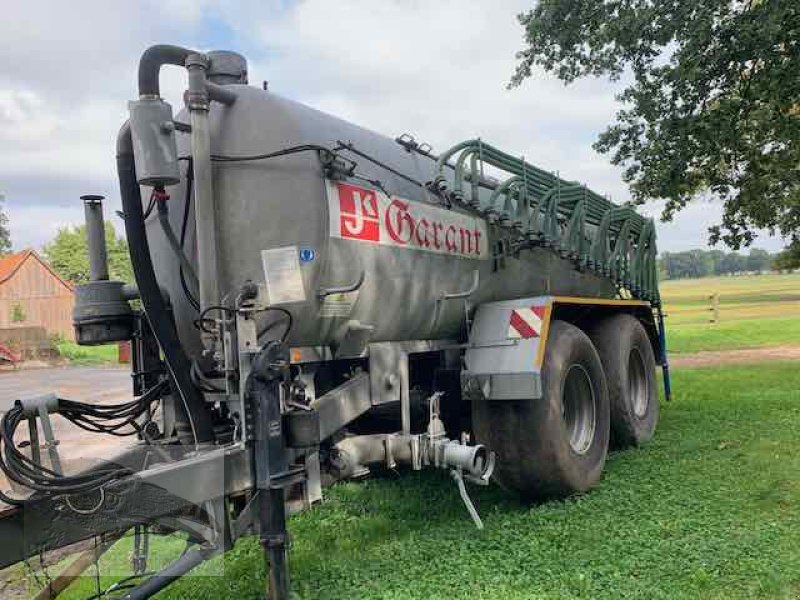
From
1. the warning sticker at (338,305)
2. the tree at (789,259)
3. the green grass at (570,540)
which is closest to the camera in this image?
the green grass at (570,540)

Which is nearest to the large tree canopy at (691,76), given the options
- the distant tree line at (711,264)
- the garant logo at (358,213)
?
the garant logo at (358,213)

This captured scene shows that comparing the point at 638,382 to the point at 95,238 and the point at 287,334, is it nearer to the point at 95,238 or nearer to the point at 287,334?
the point at 287,334

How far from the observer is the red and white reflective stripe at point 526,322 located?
15.9 feet

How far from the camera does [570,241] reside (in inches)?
247

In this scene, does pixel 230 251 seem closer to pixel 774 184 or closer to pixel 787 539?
pixel 787 539

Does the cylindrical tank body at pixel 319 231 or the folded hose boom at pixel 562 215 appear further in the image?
the folded hose boom at pixel 562 215

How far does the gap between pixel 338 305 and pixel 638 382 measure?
464 centimetres

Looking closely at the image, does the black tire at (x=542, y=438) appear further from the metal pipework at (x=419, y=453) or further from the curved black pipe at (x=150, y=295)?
the curved black pipe at (x=150, y=295)

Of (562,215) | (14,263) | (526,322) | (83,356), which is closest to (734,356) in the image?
(562,215)

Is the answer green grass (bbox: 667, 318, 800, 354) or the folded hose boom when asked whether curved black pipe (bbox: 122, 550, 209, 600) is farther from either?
green grass (bbox: 667, 318, 800, 354)

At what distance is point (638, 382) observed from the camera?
7441mm

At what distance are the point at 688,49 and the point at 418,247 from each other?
471cm

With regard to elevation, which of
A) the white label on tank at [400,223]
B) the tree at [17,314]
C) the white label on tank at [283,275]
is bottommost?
the tree at [17,314]

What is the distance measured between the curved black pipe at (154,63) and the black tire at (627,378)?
458cm
